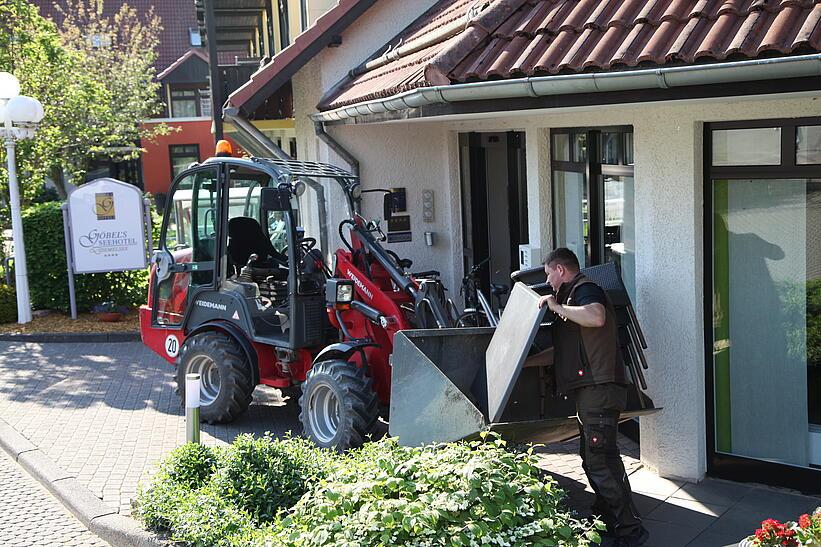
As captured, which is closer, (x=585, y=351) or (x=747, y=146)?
(x=585, y=351)

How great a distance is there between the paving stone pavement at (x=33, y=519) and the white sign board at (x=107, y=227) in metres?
6.72

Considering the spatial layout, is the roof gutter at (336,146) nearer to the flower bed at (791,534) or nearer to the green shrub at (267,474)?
the green shrub at (267,474)

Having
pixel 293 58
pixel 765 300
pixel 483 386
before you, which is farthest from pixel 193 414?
pixel 293 58

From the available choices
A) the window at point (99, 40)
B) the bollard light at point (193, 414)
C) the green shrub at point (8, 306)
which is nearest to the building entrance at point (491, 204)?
the bollard light at point (193, 414)

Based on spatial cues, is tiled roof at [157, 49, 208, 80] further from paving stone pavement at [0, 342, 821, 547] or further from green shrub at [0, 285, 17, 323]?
paving stone pavement at [0, 342, 821, 547]

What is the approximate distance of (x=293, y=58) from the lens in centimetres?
1142

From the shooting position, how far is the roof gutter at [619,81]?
17.1 ft

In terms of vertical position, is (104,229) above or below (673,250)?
above

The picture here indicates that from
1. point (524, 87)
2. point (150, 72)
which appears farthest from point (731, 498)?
point (150, 72)

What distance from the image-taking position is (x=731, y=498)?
6652 mm

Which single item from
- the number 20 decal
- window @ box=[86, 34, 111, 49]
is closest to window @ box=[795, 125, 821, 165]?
the number 20 decal

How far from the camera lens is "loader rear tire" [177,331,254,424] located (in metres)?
9.01

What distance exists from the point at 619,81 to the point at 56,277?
37.8ft

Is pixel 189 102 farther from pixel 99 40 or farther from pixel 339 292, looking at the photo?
pixel 339 292
